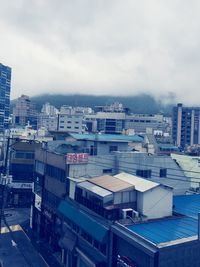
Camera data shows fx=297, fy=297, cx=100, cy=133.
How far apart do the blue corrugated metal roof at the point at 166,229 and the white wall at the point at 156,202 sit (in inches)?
49.1

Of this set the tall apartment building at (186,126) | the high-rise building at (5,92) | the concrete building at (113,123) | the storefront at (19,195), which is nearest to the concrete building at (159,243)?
the storefront at (19,195)

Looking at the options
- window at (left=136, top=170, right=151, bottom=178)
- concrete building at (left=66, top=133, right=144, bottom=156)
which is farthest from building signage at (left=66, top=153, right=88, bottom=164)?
window at (left=136, top=170, right=151, bottom=178)

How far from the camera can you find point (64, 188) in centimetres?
4506

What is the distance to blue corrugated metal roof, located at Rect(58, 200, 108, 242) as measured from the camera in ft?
108

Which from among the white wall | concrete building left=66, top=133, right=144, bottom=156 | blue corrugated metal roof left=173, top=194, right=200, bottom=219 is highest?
concrete building left=66, top=133, right=144, bottom=156

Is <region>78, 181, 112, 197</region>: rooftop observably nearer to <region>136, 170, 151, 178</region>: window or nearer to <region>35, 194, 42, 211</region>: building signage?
<region>136, 170, 151, 178</region>: window

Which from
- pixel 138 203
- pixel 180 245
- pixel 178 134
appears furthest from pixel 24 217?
pixel 178 134

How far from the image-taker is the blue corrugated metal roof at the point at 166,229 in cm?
2852

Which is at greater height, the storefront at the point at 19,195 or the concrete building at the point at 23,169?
the concrete building at the point at 23,169

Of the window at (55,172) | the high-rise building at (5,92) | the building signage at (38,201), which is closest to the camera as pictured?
the window at (55,172)

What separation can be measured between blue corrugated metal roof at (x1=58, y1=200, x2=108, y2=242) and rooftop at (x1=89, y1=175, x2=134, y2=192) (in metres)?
4.22

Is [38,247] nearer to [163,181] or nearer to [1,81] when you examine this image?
[163,181]

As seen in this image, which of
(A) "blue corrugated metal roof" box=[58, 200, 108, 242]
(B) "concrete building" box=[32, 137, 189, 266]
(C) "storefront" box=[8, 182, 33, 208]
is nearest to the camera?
(A) "blue corrugated metal roof" box=[58, 200, 108, 242]

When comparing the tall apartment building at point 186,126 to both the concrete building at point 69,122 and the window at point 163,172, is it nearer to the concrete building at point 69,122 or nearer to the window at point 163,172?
the concrete building at point 69,122
